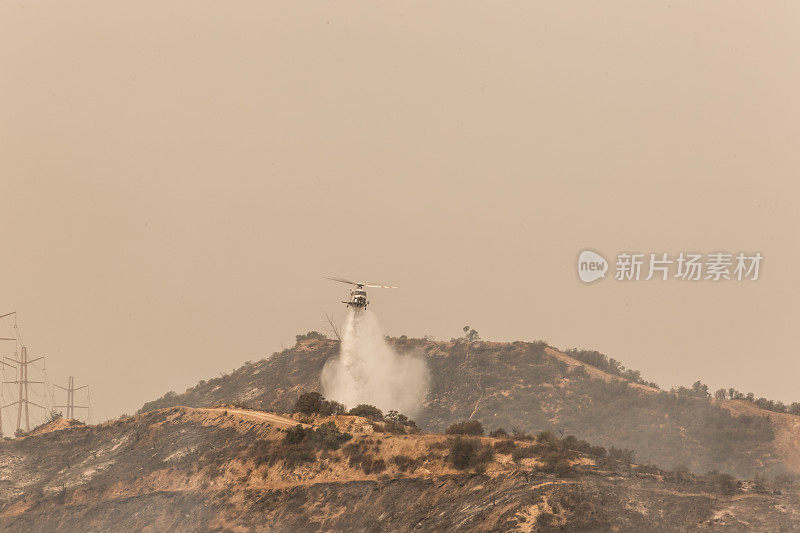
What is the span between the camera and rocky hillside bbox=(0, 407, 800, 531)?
39781mm

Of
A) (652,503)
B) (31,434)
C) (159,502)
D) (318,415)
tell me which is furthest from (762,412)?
(31,434)

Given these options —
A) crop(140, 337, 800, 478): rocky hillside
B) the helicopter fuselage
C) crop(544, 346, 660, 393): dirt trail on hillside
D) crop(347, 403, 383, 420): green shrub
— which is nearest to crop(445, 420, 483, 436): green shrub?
crop(347, 403, 383, 420): green shrub

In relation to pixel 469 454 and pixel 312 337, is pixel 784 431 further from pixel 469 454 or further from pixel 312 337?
pixel 312 337

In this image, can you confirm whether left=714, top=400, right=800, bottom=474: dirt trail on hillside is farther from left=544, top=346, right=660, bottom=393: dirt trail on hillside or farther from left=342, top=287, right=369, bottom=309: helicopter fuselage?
left=342, top=287, right=369, bottom=309: helicopter fuselage

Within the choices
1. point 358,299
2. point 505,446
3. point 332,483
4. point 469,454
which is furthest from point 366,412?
point 505,446

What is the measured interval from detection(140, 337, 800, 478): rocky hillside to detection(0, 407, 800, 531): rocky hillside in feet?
96.4

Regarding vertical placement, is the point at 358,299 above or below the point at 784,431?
above

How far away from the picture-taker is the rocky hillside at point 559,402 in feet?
246

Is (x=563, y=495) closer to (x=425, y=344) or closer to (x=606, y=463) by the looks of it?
(x=606, y=463)

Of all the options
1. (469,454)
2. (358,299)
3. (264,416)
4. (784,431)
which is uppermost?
(358,299)

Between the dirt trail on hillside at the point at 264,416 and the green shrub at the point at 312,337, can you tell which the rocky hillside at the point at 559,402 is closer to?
the green shrub at the point at 312,337

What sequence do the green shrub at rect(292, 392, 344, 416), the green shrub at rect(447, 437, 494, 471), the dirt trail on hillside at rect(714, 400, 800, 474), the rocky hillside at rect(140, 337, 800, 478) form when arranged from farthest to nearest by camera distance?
the rocky hillside at rect(140, 337, 800, 478) < the dirt trail on hillside at rect(714, 400, 800, 474) < the green shrub at rect(292, 392, 344, 416) < the green shrub at rect(447, 437, 494, 471)

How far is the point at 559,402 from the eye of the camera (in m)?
91.5

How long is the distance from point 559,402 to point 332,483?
1826 inches
